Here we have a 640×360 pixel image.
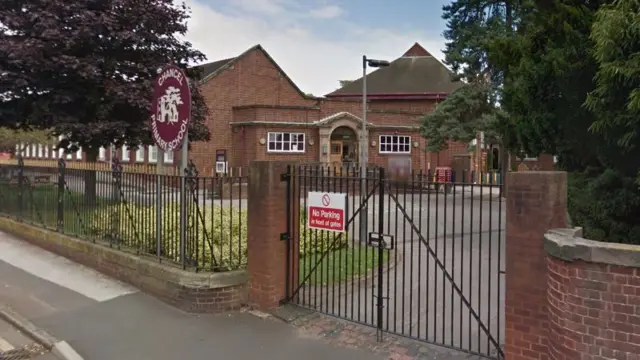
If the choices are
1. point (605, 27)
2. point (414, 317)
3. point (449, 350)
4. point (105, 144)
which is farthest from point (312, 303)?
point (105, 144)

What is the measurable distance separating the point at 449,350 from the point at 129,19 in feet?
35.4

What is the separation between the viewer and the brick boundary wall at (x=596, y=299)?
369cm

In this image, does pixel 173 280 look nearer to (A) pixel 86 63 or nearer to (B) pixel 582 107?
(B) pixel 582 107

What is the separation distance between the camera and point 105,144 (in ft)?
43.3

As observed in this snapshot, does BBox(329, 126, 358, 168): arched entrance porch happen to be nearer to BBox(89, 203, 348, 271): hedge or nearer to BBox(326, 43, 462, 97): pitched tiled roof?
BBox(326, 43, 462, 97): pitched tiled roof

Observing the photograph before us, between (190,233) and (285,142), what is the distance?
23.8 meters

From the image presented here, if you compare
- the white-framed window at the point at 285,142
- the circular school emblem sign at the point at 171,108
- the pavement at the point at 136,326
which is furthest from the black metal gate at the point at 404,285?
the white-framed window at the point at 285,142

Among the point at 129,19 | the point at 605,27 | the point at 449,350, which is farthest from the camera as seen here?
the point at 129,19

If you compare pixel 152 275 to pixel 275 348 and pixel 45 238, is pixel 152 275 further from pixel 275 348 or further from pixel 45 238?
pixel 45 238

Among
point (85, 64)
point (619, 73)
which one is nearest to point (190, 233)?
point (619, 73)

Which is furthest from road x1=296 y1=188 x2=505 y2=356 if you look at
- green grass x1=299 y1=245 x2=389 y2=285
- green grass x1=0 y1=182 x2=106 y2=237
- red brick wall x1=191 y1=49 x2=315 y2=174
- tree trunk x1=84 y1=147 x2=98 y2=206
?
red brick wall x1=191 y1=49 x2=315 y2=174

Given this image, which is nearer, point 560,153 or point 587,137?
point 587,137

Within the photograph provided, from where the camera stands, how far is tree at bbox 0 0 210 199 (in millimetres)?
11797

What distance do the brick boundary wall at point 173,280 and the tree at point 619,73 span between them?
15.3ft
